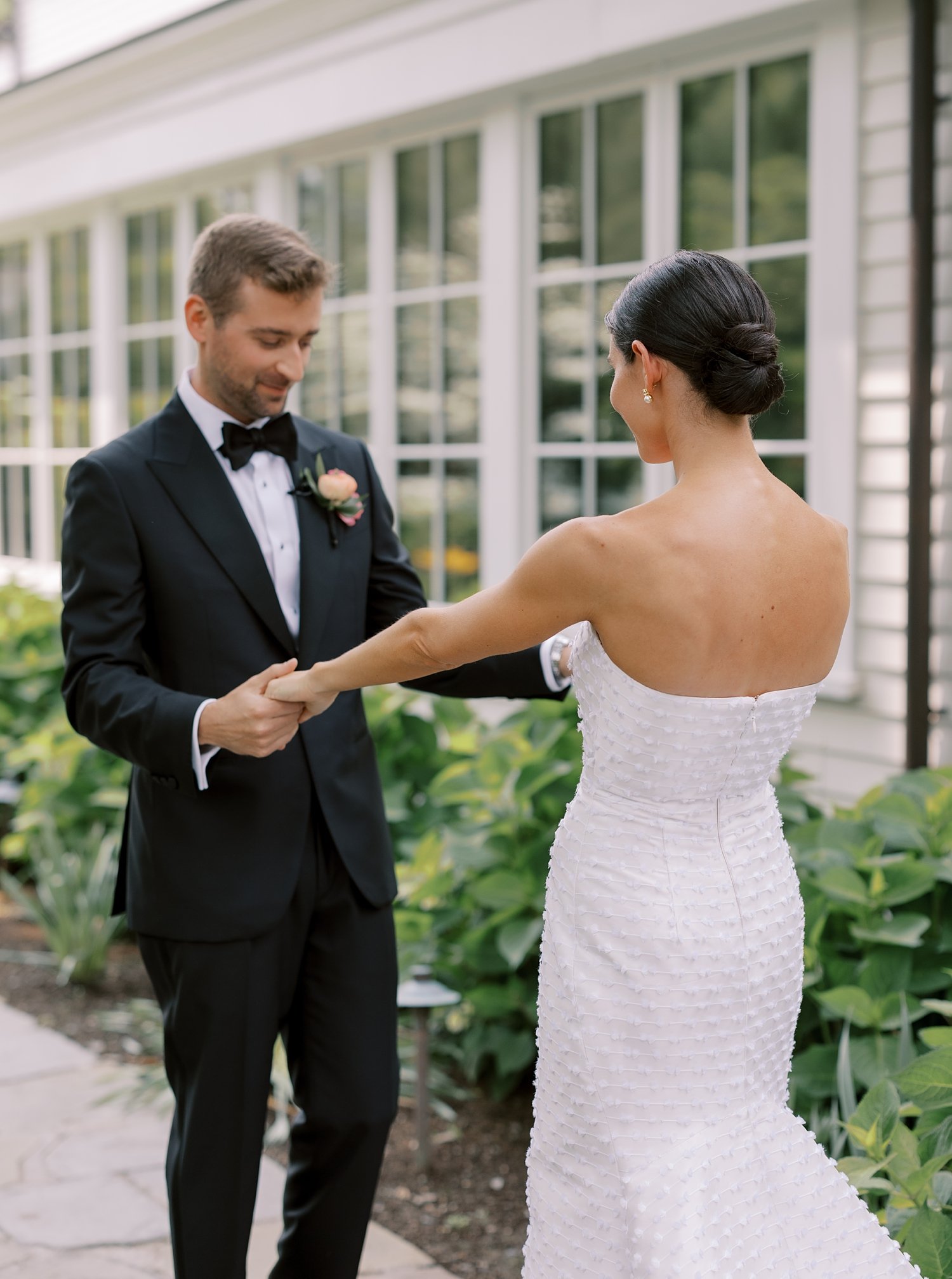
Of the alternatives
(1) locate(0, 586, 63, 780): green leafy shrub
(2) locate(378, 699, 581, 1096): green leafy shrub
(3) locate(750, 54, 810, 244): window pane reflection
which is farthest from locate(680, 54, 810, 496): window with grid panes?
(1) locate(0, 586, 63, 780): green leafy shrub

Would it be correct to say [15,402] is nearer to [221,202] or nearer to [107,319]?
[107,319]

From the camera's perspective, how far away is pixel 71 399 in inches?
373

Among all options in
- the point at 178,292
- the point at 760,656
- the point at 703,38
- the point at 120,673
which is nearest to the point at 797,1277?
the point at 760,656

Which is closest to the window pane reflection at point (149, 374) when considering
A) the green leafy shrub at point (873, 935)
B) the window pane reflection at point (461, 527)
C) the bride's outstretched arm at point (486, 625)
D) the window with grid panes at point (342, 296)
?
the window with grid panes at point (342, 296)

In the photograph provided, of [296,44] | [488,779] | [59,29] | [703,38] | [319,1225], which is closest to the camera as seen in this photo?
[319,1225]

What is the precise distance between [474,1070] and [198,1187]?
1.61m

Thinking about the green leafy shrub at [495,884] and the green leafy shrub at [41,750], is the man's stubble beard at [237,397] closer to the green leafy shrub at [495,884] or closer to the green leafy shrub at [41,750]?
the green leafy shrub at [495,884]

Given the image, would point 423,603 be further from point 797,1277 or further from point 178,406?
point 797,1277

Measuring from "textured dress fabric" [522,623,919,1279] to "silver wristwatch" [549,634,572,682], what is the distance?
56cm

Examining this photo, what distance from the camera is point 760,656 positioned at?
6.85 feet

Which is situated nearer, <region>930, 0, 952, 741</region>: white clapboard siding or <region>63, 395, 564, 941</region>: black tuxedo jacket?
<region>63, 395, 564, 941</region>: black tuxedo jacket

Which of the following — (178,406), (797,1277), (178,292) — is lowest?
(797,1277)

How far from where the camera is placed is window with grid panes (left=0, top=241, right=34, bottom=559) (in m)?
10.0

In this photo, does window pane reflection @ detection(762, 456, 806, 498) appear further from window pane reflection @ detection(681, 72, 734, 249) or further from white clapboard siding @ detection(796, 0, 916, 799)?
window pane reflection @ detection(681, 72, 734, 249)
